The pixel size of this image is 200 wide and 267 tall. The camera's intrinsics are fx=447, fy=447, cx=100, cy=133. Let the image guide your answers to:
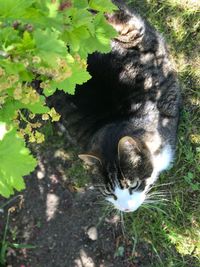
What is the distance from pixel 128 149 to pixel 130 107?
1.57ft

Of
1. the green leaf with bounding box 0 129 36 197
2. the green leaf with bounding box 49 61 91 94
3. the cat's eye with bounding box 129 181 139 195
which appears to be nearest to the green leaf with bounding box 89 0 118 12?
the green leaf with bounding box 49 61 91 94

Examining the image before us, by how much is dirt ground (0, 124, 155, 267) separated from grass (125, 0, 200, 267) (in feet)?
0.65

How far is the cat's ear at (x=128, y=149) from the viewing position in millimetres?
2492

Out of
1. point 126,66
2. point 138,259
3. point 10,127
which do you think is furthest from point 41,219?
point 10,127

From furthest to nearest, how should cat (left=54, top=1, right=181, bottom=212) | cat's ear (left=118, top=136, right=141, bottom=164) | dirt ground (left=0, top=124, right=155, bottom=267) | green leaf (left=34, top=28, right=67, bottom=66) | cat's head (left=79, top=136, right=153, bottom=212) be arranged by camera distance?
dirt ground (left=0, top=124, right=155, bottom=267) < cat (left=54, top=1, right=181, bottom=212) < cat's head (left=79, top=136, right=153, bottom=212) < cat's ear (left=118, top=136, right=141, bottom=164) < green leaf (left=34, top=28, right=67, bottom=66)

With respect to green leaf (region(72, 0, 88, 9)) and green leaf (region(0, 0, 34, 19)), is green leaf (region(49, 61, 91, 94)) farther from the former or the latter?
green leaf (region(0, 0, 34, 19))

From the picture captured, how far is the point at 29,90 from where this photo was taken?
4.38 ft

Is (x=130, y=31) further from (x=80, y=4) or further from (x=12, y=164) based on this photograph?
(x=12, y=164)

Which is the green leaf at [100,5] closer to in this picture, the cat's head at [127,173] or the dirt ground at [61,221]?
the cat's head at [127,173]

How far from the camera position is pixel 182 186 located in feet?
10.9

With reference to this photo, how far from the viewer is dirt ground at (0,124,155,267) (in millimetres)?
3436

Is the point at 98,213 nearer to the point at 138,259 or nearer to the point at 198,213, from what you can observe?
the point at 138,259

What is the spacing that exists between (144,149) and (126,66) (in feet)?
1.80

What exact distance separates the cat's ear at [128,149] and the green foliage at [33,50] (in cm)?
103
